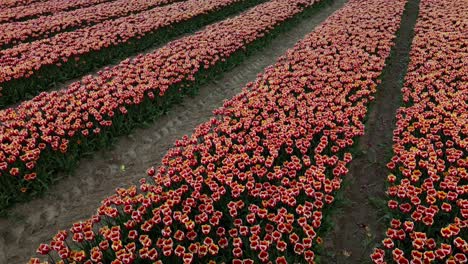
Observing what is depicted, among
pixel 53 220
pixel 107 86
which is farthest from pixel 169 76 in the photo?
pixel 53 220

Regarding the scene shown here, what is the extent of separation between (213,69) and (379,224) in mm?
9640

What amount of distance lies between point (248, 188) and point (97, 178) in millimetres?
4425

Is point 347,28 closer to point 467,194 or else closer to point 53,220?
point 467,194

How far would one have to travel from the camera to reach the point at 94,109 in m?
9.98

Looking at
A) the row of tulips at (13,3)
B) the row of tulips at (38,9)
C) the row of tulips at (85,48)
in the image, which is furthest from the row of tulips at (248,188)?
the row of tulips at (13,3)

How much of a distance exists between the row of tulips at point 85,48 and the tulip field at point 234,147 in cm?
8

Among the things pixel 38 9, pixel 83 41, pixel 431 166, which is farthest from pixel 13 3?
pixel 431 166

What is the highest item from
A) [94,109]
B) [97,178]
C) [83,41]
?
[83,41]

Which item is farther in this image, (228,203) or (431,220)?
(228,203)

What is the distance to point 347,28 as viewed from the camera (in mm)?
17672

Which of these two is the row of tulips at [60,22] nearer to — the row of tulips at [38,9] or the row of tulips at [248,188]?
the row of tulips at [38,9]

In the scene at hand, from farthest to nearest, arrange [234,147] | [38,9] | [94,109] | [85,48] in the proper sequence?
[38,9], [85,48], [94,109], [234,147]

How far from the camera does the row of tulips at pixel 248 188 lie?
5711mm

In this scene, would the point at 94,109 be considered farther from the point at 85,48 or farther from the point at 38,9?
the point at 38,9
